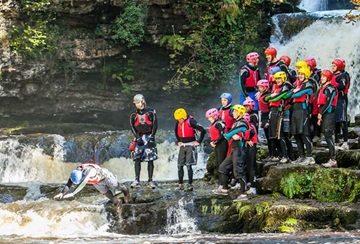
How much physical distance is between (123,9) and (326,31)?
22.5 ft

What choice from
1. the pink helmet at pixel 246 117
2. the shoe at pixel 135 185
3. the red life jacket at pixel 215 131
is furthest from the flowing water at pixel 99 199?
the pink helmet at pixel 246 117

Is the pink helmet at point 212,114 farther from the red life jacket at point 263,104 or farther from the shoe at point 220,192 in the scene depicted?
the shoe at point 220,192

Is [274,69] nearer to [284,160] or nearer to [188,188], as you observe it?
[284,160]

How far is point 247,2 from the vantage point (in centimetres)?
1772

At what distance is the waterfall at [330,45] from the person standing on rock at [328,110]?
21.1 feet

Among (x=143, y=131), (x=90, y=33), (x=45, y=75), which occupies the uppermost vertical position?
(x=90, y=33)

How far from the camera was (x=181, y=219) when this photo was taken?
9.14 metres

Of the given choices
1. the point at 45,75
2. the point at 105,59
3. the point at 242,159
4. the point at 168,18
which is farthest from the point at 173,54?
the point at 242,159

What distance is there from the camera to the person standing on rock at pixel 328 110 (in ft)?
29.3

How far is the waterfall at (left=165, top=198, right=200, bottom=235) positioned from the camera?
8977 millimetres

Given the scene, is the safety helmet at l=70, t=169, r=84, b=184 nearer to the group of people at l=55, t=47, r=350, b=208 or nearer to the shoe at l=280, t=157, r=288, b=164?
the group of people at l=55, t=47, r=350, b=208

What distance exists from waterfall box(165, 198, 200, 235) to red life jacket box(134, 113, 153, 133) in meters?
1.78

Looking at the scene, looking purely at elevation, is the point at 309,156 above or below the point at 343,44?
below

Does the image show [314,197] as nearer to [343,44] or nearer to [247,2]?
[343,44]
